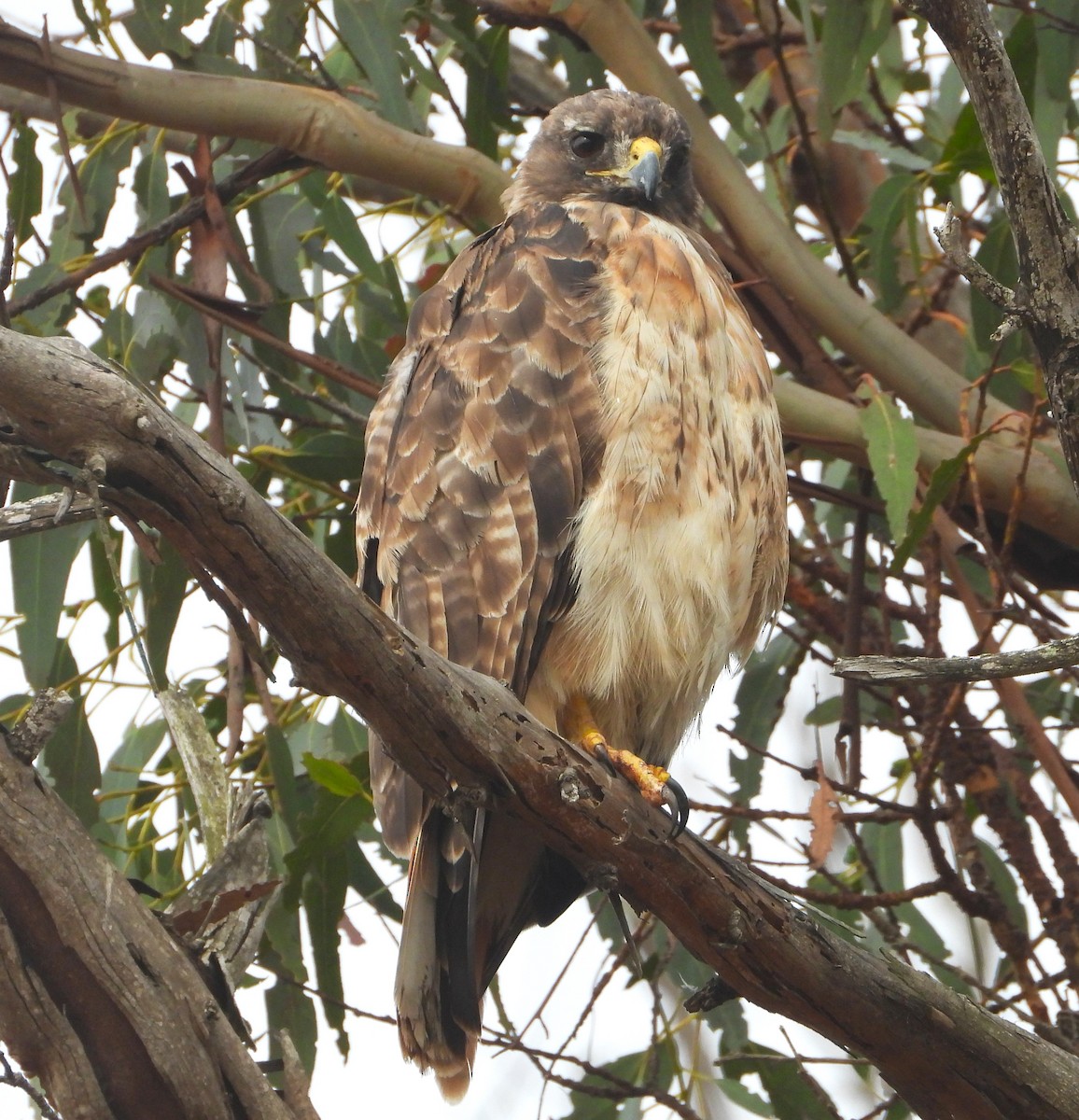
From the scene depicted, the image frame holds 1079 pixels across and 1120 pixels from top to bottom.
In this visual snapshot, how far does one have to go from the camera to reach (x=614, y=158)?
125 inches

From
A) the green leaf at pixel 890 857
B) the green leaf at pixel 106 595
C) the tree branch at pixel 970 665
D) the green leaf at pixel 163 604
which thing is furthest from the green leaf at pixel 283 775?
the tree branch at pixel 970 665

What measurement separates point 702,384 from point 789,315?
2.90 ft

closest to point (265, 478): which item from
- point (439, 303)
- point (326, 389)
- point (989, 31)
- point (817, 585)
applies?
point (326, 389)

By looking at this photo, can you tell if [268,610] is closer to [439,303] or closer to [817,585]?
[439,303]

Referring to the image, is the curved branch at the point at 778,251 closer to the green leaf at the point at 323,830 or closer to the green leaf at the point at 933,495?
the green leaf at the point at 933,495

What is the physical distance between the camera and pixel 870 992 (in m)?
2.02

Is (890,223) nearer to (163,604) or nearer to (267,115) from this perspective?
(267,115)

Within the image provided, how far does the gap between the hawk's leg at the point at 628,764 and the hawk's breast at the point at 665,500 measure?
38mm

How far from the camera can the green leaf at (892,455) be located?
8.65 ft

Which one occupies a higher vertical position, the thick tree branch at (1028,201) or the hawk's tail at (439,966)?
the thick tree branch at (1028,201)

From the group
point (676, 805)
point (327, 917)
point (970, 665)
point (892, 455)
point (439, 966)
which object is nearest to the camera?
point (970, 665)

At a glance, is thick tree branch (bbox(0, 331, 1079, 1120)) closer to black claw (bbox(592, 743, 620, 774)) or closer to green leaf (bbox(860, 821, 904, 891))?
black claw (bbox(592, 743, 620, 774))

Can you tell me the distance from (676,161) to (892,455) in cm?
88

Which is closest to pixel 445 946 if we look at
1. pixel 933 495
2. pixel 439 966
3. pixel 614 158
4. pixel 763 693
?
pixel 439 966
